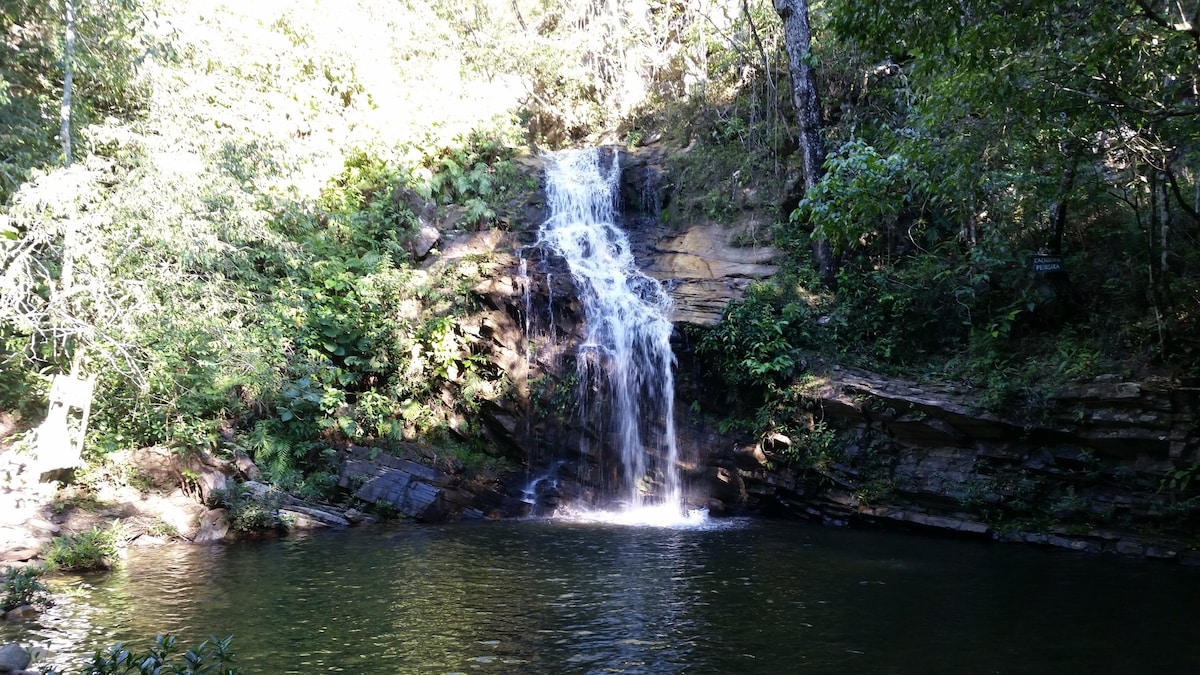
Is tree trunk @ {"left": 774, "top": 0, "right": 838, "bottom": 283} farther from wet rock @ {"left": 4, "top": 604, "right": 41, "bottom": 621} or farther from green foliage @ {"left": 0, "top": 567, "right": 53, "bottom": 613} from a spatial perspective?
wet rock @ {"left": 4, "top": 604, "right": 41, "bottom": 621}

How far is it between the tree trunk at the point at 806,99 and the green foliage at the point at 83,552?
14.0 m

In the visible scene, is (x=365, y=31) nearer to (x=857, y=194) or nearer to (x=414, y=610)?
(x=857, y=194)

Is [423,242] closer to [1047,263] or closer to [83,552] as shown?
[83,552]

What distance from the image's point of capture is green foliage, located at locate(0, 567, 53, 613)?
25.5 ft

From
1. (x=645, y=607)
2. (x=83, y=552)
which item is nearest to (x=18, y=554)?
(x=83, y=552)

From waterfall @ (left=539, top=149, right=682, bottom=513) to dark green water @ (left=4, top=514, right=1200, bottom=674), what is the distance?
346 cm

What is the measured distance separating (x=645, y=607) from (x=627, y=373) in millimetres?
8123

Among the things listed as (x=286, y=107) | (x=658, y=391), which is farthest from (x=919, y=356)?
(x=286, y=107)

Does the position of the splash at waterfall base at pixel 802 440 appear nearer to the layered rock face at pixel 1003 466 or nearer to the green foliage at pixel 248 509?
the layered rock face at pixel 1003 466

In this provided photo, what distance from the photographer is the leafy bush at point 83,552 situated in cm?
984

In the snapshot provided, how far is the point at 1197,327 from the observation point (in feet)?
39.0

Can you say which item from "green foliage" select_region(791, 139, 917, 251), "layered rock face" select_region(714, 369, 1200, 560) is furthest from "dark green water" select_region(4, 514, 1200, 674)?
"green foliage" select_region(791, 139, 917, 251)

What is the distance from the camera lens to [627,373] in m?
16.1

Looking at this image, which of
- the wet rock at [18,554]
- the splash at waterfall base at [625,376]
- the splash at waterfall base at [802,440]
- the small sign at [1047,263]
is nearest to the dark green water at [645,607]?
the wet rock at [18,554]
